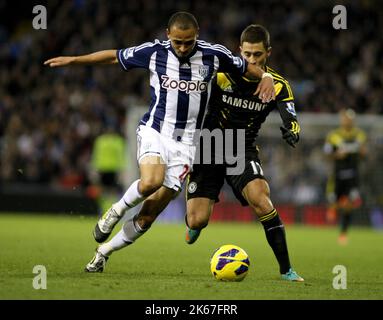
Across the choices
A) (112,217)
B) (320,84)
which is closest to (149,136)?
(112,217)

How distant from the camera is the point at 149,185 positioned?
7020 millimetres

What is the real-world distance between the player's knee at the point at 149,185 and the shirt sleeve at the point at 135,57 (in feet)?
3.47

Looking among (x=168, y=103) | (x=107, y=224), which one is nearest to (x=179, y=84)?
(x=168, y=103)

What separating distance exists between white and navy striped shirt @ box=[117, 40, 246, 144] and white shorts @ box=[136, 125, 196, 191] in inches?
2.6

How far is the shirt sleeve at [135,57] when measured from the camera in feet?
24.3

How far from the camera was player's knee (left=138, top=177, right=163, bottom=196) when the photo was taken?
277 inches

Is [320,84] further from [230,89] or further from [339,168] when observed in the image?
[230,89]

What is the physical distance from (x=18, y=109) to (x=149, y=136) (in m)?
13.2

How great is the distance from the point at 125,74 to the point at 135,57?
13604 millimetres

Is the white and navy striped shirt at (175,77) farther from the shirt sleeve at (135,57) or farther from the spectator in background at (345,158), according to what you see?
the spectator in background at (345,158)

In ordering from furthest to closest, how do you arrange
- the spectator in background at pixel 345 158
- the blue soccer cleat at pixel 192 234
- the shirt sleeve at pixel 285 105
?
1. the spectator in background at pixel 345 158
2. the blue soccer cleat at pixel 192 234
3. the shirt sleeve at pixel 285 105

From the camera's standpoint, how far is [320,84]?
792 inches

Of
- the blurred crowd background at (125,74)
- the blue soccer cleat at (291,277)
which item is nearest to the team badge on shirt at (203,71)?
the blue soccer cleat at (291,277)

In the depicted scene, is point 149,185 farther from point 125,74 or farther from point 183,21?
point 125,74
